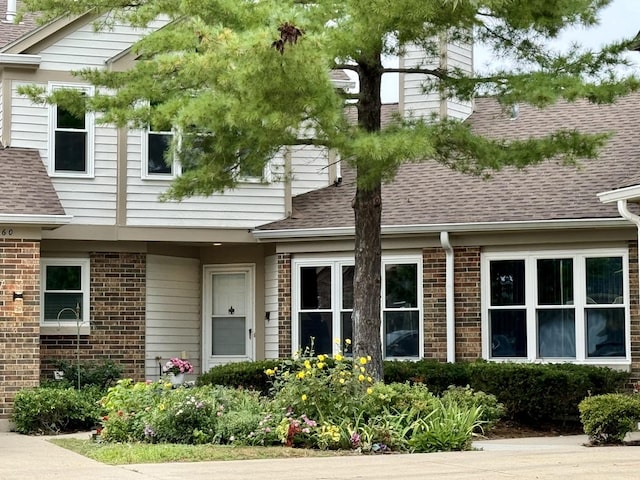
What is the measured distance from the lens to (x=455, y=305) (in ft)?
61.3

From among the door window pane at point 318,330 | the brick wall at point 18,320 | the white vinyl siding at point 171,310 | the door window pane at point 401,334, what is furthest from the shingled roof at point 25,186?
the door window pane at point 401,334

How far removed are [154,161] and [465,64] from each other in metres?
7.02

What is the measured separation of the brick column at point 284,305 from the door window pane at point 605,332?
5008 mm

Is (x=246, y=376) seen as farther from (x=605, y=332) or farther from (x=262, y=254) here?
(x=605, y=332)

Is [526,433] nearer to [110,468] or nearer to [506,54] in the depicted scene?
[506,54]

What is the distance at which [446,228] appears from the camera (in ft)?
60.2

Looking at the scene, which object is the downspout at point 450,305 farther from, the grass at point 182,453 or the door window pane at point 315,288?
the grass at point 182,453

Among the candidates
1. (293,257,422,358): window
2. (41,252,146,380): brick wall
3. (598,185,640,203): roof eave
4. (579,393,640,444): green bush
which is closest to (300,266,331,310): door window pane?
(293,257,422,358): window

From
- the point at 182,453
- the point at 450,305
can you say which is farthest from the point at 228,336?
the point at 182,453

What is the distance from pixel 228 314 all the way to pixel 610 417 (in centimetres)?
865

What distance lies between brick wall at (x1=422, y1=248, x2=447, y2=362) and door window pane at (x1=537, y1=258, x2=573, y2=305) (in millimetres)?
1565

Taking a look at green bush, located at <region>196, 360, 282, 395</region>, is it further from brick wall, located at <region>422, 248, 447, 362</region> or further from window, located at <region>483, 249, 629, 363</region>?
window, located at <region>483, 249, 629, 363</region>

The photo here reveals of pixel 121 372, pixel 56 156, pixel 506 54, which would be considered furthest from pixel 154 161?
pixel 506 54

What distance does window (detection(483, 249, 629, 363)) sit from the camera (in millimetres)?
17766
